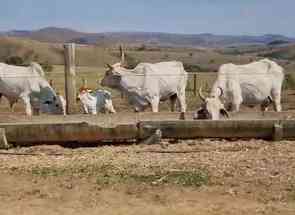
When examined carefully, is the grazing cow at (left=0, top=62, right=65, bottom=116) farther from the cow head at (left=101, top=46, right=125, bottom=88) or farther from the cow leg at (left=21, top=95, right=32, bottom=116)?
the cow head at (left=101, top=46, right=125, bottom=88)

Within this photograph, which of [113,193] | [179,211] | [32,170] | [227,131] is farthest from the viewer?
[227,131]

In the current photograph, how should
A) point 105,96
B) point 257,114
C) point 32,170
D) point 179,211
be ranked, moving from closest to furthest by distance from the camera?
point 179,211 → point 32,170 → point 257,114 → point 105,96

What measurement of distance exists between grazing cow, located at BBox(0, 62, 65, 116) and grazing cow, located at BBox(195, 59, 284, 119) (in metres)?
4.60

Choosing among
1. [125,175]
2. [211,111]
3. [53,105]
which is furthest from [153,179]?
[53,105]

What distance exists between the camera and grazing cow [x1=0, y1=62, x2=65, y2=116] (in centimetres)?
1880

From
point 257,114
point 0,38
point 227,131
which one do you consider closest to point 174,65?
point 257,114

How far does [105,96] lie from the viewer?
19656 mm

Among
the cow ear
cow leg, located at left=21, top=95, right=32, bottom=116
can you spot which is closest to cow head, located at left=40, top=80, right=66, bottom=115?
cow leg, located at left=21, top=95, right=32, bottom=116

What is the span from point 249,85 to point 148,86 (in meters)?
2.55

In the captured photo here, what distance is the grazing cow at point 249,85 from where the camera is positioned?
1683 centimetres

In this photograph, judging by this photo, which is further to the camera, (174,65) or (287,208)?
(174,65)

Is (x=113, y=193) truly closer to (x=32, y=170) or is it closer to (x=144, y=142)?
(x=32, y=170)

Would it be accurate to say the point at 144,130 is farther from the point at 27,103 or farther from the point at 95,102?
the point at 27,103

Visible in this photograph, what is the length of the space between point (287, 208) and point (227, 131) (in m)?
3.49
